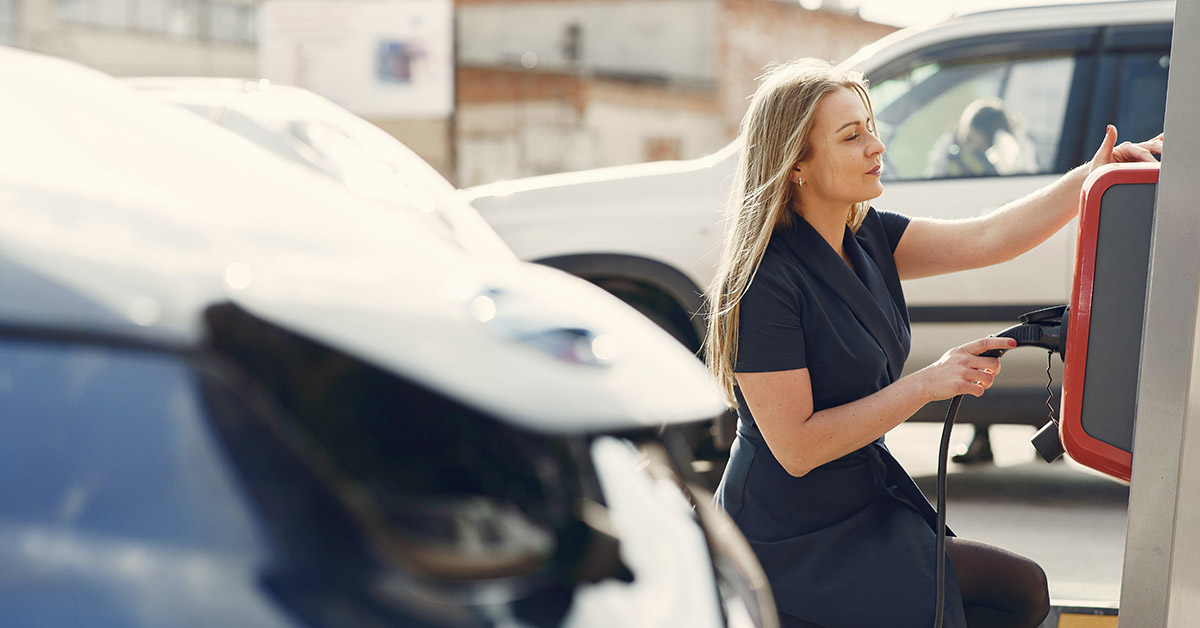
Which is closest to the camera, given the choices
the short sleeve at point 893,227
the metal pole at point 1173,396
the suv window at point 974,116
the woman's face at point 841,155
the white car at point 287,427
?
the white car at point 287,427

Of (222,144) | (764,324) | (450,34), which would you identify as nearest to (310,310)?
(222,144)

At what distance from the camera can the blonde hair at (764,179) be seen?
2150 millimetres

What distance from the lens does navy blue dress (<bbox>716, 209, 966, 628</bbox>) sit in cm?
200

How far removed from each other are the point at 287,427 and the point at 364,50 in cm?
2196

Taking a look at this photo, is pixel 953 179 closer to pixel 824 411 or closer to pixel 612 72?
pixel 824 411

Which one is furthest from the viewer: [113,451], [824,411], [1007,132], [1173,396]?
[1007,132]

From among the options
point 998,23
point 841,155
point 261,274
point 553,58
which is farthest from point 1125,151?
point 553,58

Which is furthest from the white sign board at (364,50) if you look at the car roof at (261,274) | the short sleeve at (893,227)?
the car roof at (261,274)

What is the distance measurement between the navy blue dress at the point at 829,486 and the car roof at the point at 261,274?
896 mm

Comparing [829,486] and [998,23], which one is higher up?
[998,23]

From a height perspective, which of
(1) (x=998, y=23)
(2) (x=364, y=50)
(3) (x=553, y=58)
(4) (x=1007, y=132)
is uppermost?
(3) (x=553, y=58)

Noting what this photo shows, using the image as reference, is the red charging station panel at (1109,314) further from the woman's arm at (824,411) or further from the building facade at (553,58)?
the building facade at (553,58)

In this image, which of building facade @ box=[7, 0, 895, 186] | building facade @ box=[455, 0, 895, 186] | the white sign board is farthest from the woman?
building facade @ box=[455, 0, 895, 186]

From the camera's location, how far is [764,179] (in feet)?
7.24
